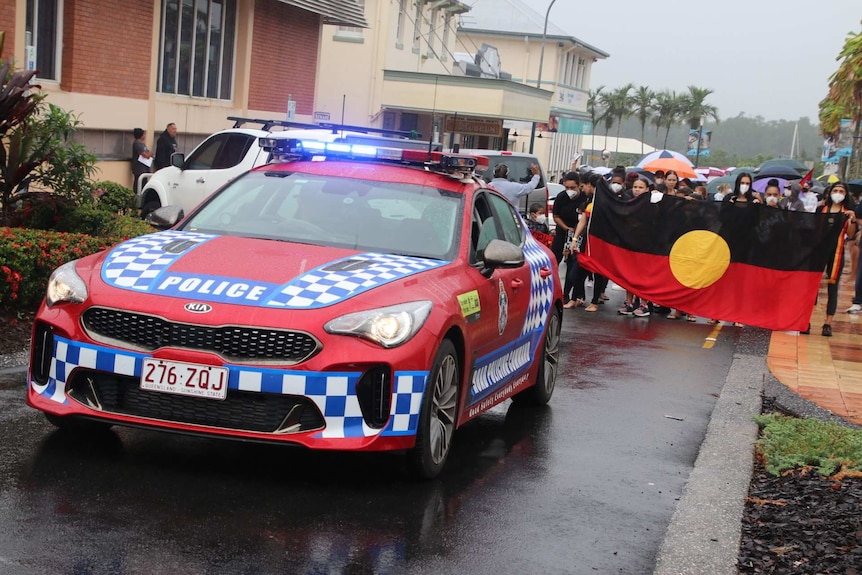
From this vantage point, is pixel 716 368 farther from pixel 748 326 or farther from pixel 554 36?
pixel 554 36

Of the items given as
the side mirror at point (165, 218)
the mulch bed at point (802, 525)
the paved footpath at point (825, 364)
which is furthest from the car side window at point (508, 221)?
the paved footpath at point (825, 364)

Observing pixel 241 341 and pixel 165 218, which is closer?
pixel 241 341

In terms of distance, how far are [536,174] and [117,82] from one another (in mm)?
8321

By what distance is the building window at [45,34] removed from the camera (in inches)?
784

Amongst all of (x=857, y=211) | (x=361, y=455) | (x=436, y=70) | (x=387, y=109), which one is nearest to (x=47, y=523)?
(x=361, y=455)

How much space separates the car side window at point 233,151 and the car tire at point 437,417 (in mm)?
11809

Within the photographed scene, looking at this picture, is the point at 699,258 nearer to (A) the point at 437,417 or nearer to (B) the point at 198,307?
(A) the point at 437,417

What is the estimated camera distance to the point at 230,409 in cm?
575

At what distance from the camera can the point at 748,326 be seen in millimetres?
15883

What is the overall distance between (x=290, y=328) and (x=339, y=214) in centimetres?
167

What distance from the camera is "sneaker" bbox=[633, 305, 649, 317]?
1613cm

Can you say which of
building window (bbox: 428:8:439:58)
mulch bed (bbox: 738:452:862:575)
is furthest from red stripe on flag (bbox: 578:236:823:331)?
building window (bbox: 428:8:439:58)

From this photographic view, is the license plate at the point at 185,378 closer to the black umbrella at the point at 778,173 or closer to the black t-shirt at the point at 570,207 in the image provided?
the black t-shirt at the point at 570,207

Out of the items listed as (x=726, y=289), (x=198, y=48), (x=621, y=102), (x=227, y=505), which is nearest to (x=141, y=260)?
(x=227, y=505)
